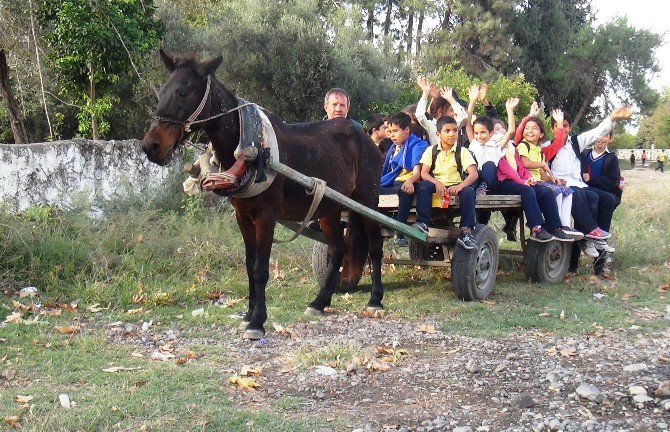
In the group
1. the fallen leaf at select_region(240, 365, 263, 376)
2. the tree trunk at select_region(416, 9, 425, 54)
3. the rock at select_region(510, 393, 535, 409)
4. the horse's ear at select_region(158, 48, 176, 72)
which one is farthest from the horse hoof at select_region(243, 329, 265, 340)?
the tree trunk at select_region(416, 9, 425, 54)

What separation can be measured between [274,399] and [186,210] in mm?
6321

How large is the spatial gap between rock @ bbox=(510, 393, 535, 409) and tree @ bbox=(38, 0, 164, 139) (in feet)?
34.0

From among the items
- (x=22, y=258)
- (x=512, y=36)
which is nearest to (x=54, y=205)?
(x=22, y=258)

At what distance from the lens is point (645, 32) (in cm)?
3644

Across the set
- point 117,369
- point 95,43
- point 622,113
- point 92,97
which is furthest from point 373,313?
point 92,97

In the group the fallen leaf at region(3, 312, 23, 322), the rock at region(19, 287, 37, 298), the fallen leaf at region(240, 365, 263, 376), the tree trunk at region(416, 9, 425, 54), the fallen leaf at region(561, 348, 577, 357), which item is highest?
the tree trunk at region(416, 9, 425, 54)

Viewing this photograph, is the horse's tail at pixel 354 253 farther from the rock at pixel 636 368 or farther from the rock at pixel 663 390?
the rock at pixel 663 390

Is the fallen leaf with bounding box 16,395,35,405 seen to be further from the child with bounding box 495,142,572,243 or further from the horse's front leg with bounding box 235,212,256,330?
the child with bounding box 495,142,572,243

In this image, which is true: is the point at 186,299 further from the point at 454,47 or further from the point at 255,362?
the point at 454,47

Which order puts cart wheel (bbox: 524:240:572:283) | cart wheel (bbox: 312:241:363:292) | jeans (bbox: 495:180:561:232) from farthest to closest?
cart wheel (bbox: 524:240:572:283)
jeans (bbox: 495:180:561:232)
cart wheel (bbox: 312:241:363:292)

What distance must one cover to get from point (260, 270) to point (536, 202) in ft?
11.4

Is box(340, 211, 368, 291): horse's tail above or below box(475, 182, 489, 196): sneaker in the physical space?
below

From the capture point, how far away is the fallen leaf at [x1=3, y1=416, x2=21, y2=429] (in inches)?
148

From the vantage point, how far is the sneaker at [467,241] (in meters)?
7.11
